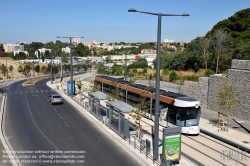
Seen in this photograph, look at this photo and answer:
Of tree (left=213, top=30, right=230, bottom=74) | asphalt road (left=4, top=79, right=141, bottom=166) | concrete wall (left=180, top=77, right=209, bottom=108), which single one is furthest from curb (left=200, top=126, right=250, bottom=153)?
tree (left=213, top=30, right=230, bottom=74)

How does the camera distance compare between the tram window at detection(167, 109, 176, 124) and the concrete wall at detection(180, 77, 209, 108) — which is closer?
the tram window at detection(167, 109, 176, 124)

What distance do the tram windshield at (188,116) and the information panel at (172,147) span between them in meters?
5.92

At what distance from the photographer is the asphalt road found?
14.2 metres

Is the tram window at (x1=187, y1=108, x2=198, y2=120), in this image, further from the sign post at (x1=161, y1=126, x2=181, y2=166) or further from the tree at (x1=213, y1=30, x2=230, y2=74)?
the tree at (x1=213, y1=30, x2=230, y2=74)

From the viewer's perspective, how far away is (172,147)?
42.4ft

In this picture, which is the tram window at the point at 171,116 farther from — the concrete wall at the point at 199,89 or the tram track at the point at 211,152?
the concrete wall at the point at 199,89

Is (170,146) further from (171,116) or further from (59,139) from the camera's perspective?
(59,139)

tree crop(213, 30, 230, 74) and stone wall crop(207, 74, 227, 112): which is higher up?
tree crop(213, 30, 230, 74)

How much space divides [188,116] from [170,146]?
6.32 metres

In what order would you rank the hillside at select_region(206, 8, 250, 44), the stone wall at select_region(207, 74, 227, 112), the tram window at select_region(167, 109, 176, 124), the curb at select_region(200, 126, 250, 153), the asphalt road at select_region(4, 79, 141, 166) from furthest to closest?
the hillside at select_region(206, 8, 250, 44) < the stone wall at select_region(207, 74, 227, 112) < the tram window at select_region(167, 109, 176, 124) < the curb at select_region(200, 126, 250, 153) < the asphalt road at select_region(4, 79, 141, 166)

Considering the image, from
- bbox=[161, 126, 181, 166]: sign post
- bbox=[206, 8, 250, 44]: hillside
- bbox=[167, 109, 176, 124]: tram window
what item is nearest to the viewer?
bbox=[161, 126, 181, 166]: sign post

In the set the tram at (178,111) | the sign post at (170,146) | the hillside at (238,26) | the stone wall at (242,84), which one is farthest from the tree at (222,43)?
the sign post at (170,146)

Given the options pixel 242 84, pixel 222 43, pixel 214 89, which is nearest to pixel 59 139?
pixel 242 84

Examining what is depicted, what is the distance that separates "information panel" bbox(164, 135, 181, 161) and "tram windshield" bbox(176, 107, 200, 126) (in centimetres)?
592
